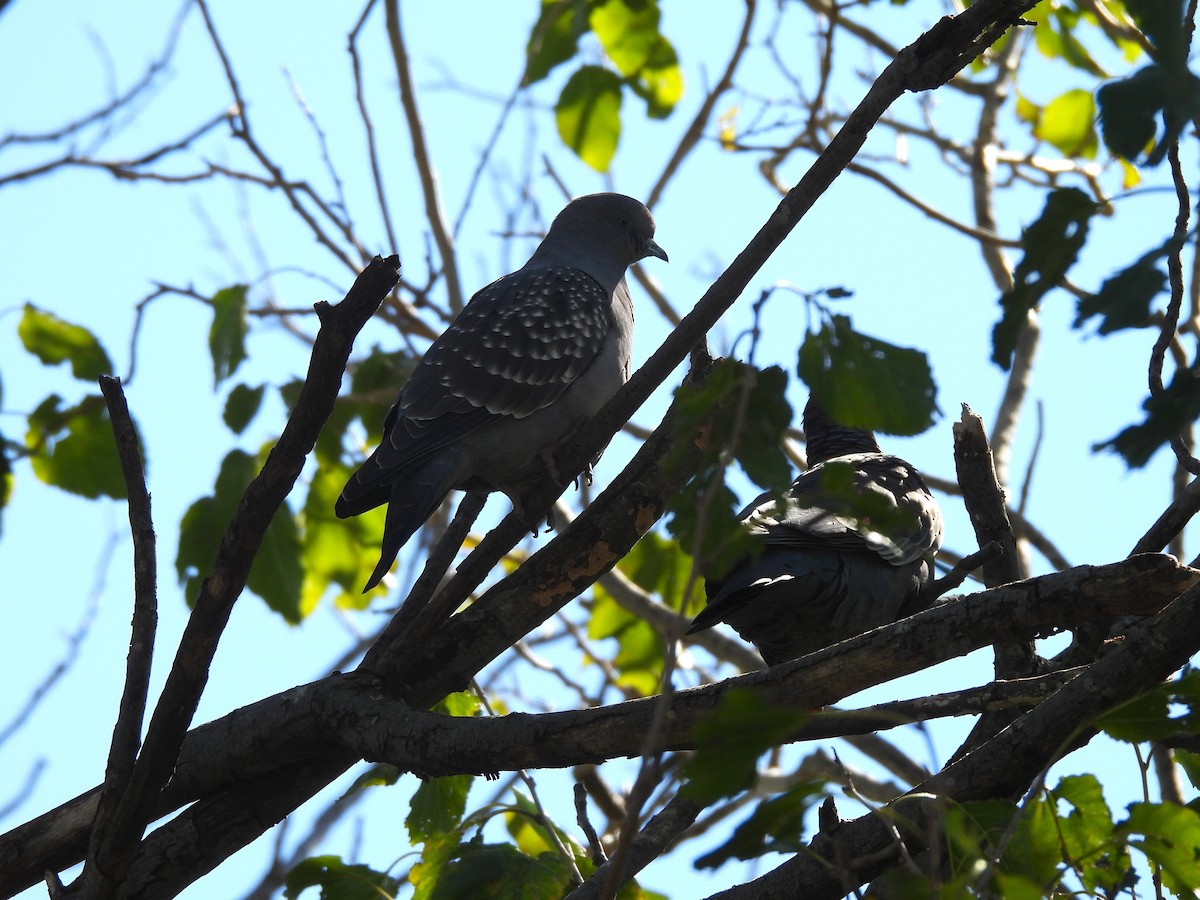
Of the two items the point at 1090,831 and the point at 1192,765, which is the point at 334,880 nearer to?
the point at 1090,831

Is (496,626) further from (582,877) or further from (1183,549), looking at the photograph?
(1183,549)

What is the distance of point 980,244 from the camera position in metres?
6.84

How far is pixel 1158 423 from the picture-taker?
4.42 feet

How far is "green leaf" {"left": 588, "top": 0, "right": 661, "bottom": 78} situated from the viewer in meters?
4.71

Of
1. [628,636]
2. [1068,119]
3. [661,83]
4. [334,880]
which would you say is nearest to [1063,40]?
[1068,119]

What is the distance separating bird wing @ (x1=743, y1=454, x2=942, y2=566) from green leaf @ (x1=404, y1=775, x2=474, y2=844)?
3.80 feet

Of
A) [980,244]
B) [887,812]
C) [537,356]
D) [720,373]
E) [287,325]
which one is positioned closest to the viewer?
[887,812]

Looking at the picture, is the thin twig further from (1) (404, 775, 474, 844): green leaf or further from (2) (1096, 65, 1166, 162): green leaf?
(2) (1096, 65, 1166, 162): green leaf

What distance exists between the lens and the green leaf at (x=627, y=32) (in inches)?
185

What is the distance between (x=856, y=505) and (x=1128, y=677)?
0.79 meters

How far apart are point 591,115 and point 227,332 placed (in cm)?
163

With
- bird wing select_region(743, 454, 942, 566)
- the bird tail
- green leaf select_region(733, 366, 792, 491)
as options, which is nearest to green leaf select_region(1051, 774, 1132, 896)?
bird wing select_region(743, 454, 942, 566)

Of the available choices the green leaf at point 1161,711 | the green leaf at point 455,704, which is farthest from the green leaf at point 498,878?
the green leaf at point 1161,711

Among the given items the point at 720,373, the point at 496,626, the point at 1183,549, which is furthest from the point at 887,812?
the point at 1183,549
